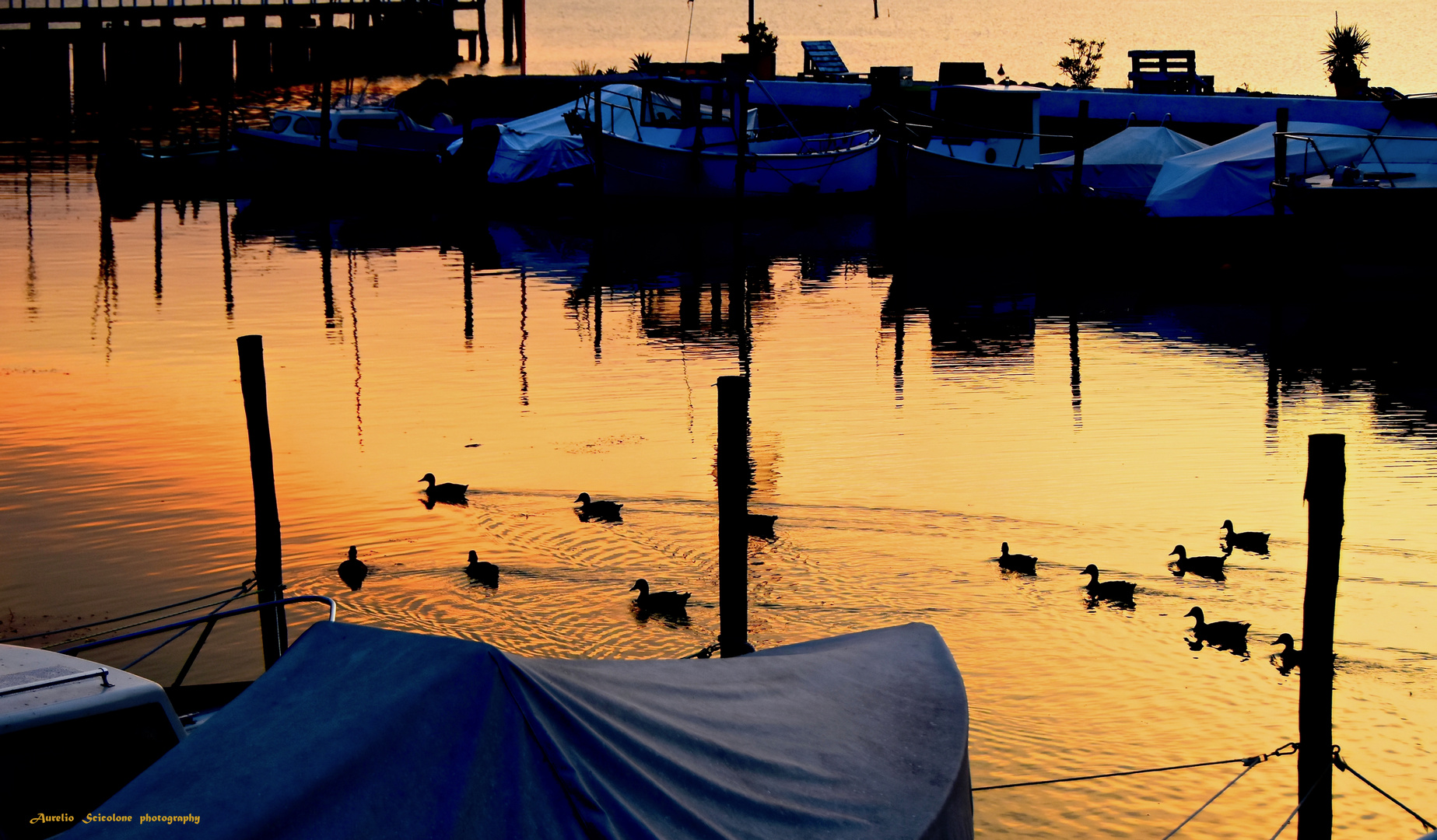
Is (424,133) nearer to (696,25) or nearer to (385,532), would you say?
(385,532)

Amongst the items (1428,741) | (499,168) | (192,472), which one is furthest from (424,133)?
(1428,741)

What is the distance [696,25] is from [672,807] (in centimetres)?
19321

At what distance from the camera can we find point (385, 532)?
14.5 meters

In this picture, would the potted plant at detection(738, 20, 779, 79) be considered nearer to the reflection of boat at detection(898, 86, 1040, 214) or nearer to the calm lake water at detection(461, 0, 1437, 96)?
the reflection of boat at detection(898, 86, 1040, 214)

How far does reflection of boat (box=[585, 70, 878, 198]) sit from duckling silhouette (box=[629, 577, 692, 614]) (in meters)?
28.2

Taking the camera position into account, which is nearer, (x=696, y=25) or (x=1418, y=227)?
(x=1418, y=227)

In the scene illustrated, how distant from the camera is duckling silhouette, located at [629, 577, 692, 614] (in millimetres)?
12164

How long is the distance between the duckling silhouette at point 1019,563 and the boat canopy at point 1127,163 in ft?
84.7

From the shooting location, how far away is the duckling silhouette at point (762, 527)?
1409 cm

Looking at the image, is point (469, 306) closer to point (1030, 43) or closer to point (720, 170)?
point (720, 170)

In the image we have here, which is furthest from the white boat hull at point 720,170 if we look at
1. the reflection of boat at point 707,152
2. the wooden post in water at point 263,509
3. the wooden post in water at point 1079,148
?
the wooden post in water at point 263,509

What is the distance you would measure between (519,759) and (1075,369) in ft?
61.1

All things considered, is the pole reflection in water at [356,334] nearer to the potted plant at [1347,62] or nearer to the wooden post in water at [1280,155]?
the wooden post in water at [1280,155]

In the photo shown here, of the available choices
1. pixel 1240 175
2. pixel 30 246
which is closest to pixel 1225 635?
pixel 1240 175
